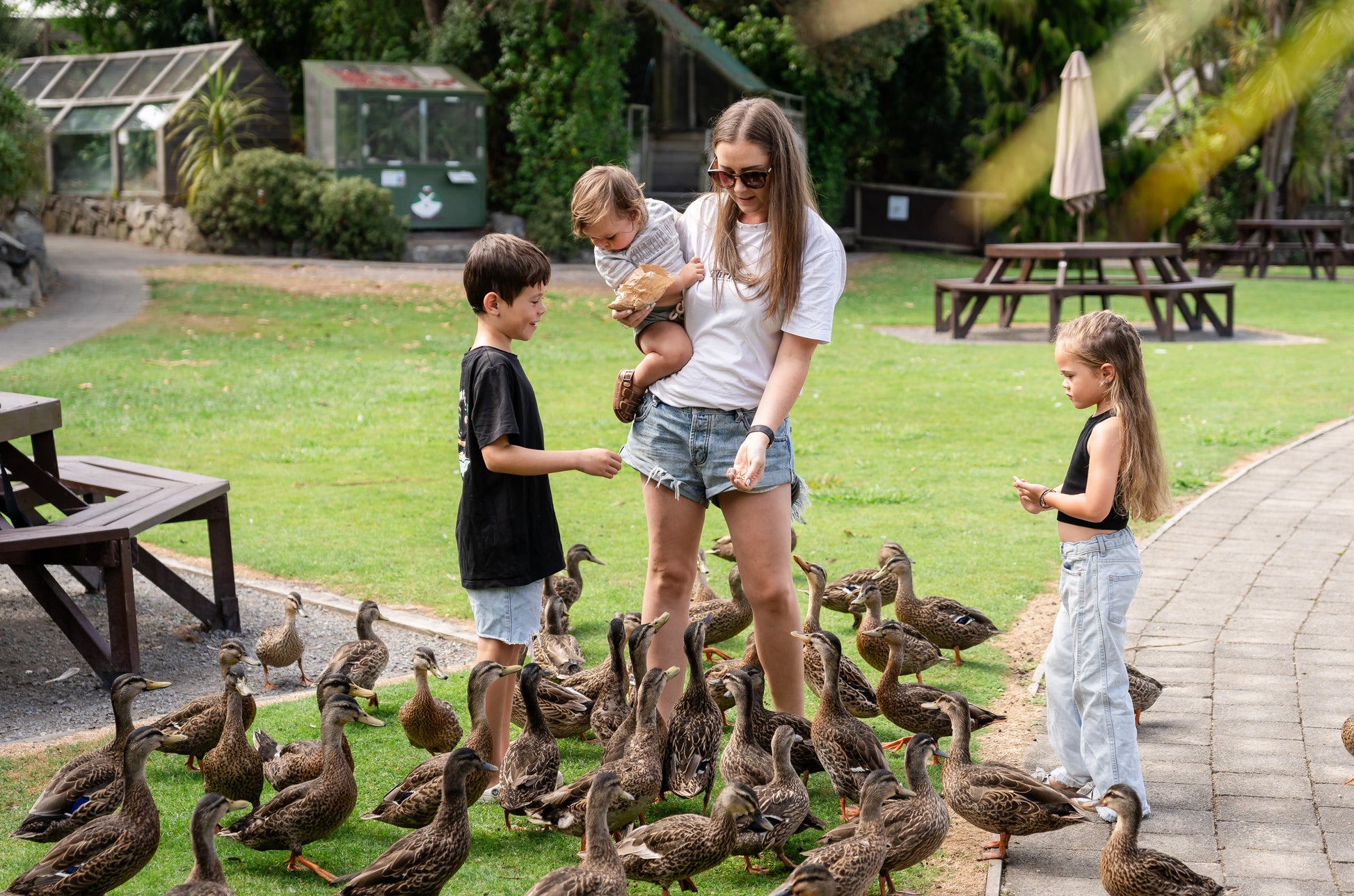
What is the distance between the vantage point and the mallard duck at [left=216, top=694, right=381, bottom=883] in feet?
14.8

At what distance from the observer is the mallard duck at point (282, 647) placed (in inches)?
256

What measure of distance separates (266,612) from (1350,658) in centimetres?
593

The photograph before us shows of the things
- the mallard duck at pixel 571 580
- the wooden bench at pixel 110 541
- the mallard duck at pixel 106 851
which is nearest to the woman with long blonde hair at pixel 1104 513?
the mallard duck at pixel 571 580

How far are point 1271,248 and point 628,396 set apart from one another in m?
31.4

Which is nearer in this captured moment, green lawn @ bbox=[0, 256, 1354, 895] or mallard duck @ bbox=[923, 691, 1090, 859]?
mallard duck @ bbox=[923, 691, 1090, 859]

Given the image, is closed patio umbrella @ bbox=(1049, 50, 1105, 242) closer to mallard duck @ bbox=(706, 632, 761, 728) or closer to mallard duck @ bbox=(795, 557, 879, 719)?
mallard duck @ bbox=(706, 632, 761, 728)

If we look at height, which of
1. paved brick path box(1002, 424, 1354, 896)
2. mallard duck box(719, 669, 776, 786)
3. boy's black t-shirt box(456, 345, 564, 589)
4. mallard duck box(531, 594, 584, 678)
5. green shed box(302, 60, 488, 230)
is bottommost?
paved brick path box(1002, 424, 1354, 896)

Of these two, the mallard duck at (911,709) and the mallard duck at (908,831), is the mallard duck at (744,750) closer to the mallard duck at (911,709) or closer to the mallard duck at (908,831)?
the mallard duck at (908,831)

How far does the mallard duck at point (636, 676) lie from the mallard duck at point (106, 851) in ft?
5.19

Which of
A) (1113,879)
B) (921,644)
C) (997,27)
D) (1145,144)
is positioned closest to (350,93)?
(997,27)

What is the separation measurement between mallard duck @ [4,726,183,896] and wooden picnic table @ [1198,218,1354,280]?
1242 inches

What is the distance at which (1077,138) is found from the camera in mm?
21828

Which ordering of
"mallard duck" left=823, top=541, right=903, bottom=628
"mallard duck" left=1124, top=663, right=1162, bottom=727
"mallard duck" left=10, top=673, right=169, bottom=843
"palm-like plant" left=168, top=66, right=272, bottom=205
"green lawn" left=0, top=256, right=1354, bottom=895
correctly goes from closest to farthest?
1. "mallard duck" left=10, top=673, right=169, bottom=843
2. "mallard duck" left=1124, top=663, right=1162, bottom=727
3. "green lawn" left=0, top=256, right=1354, bottom=895
4. "mallard duck" left=823, top=541, right=903, bottom=628
5. "palm-like plant" left=168, top=66, right=272, bottom=205

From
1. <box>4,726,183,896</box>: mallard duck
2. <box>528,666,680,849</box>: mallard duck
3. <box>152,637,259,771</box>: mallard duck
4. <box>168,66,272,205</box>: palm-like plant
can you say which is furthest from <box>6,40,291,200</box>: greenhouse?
<box>528,666,680,849</box>: mallard duck
